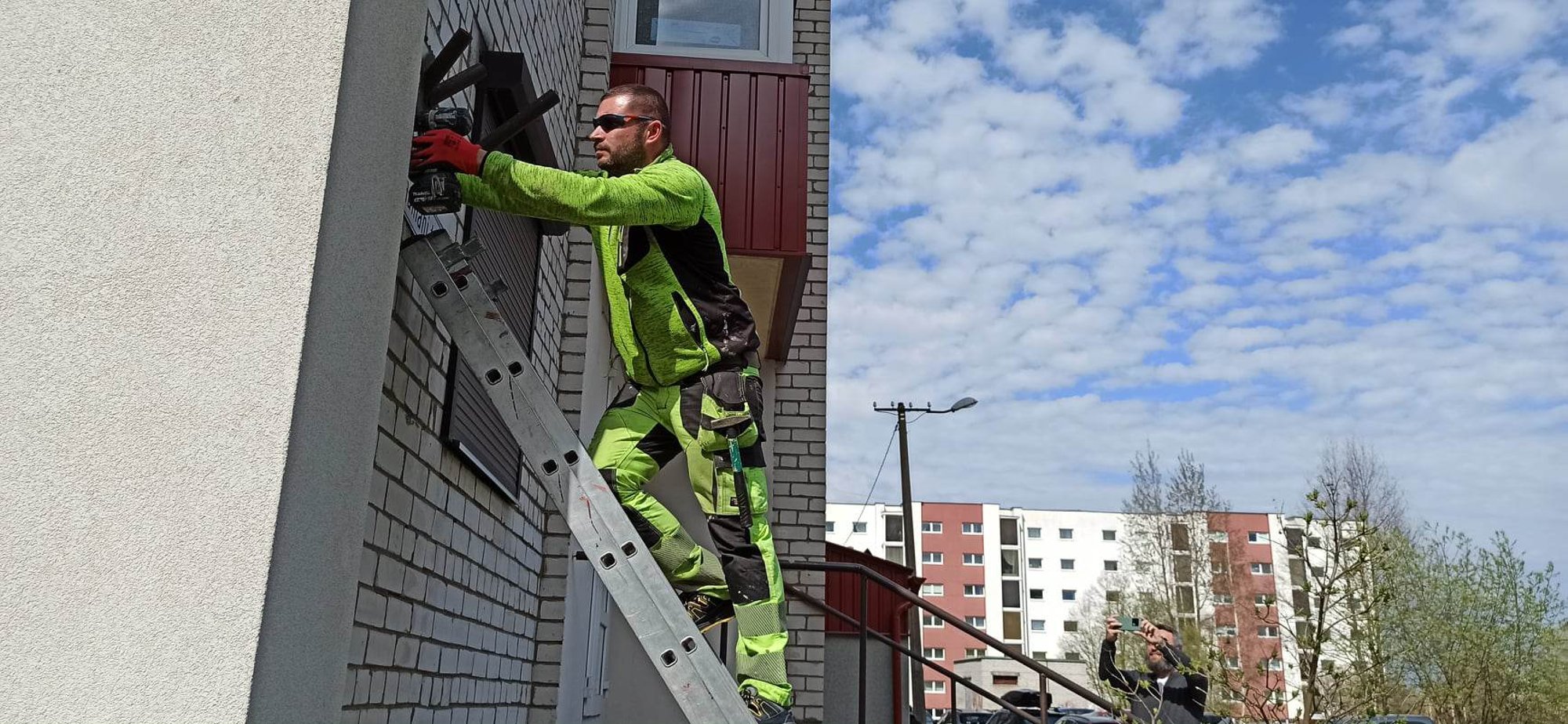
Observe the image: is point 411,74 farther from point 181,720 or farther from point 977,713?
point 977,713

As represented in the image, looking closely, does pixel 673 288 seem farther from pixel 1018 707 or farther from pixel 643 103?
pixel 1018 707

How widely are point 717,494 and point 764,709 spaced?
532 millimetres

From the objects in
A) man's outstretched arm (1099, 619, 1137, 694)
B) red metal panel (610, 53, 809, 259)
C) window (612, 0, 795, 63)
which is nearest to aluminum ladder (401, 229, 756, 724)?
red metal panel (610, 53, 809, 259)

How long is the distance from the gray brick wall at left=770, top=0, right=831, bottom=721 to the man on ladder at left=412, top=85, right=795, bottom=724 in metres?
3.84

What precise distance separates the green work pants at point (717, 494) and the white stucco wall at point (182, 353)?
931mm

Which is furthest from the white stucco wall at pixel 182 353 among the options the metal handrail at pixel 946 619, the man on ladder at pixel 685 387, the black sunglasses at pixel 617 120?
the metal handrail at pixel 946 619

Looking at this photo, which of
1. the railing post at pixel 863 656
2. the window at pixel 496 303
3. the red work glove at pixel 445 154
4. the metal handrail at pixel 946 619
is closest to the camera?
the red work glove at pixel 445 154

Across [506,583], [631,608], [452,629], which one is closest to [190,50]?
[631,608]

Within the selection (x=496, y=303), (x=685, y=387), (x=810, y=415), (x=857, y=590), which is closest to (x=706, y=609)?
(x=685, y=387)

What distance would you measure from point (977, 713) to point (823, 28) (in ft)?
43.2

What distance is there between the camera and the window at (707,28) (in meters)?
6.29

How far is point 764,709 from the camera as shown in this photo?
2494 mm

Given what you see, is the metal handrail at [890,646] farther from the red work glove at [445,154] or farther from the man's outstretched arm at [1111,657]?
the red work glove at [445,154]

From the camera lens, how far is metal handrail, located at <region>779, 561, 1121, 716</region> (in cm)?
522
